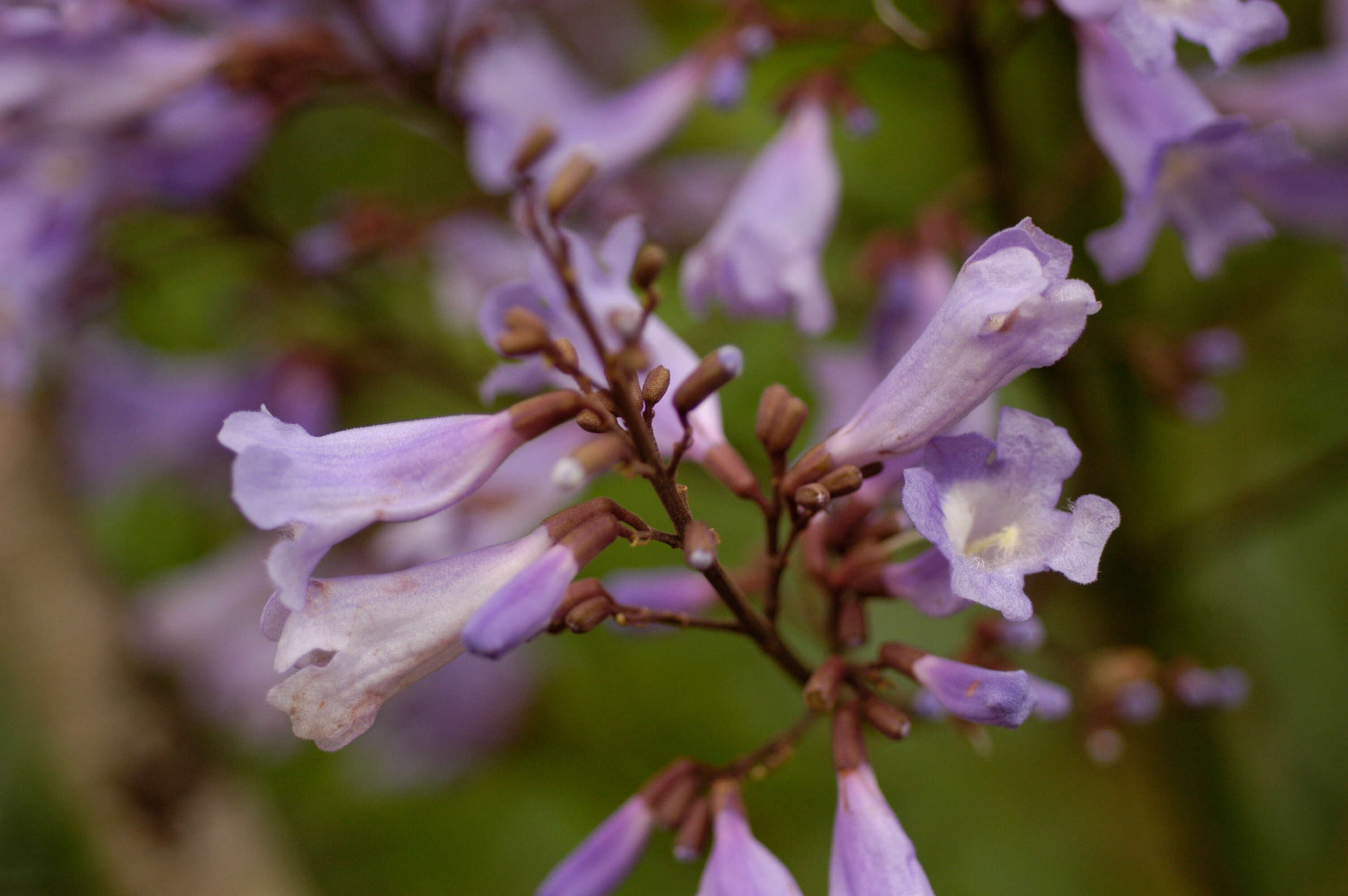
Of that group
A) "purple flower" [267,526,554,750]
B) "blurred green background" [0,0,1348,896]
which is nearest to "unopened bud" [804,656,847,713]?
"purple flower" [267,526,554,750]

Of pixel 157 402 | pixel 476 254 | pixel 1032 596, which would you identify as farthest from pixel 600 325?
pixel 157 402

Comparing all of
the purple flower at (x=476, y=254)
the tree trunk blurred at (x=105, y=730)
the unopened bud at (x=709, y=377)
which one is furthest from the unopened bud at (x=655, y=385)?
the tree trunk blurred at (x=105, y=730)

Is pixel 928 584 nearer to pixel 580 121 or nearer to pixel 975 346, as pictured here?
pixel 975 346

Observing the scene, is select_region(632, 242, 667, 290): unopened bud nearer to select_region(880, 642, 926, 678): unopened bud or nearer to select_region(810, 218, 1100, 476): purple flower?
select_region(810, 218, 1100, 476): purple flower

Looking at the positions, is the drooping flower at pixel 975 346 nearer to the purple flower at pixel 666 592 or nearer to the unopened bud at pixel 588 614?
the unopened bud at pixel 588 614

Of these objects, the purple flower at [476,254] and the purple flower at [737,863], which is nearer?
the purple flower at [737,863]

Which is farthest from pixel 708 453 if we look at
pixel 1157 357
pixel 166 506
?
pixel 166 506

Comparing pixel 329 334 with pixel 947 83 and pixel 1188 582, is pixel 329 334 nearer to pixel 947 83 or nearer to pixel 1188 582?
pixel 947 83
